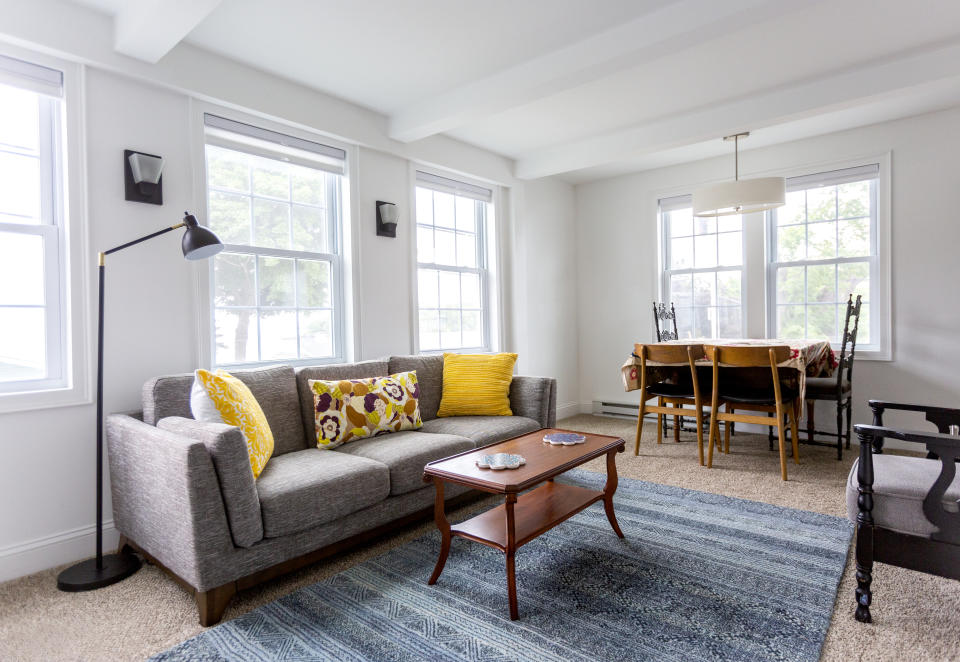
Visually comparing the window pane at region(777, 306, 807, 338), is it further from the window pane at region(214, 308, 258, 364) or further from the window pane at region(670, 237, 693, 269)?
the window pane at region(214, 308, 258, 364)

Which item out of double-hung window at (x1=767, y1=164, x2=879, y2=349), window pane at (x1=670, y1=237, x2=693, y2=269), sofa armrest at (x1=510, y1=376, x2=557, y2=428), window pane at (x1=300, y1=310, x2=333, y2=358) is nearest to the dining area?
double-hung window at (x1=767, y1=164, x2=879, y2=349)

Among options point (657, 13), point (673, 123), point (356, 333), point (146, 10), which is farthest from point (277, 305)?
point (673, 123)

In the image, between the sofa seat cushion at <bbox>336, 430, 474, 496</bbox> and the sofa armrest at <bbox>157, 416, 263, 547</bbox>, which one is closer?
the sofa armrest at <bbox>157, 416, 263, 547</bbox>

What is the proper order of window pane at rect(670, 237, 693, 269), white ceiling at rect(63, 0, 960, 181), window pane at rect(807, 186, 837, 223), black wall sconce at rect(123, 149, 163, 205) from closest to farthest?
white ceiling at rect(63, 0, 960, 181) < black wall sconce at rect(123, 149, 163, 205) < window pane at rect(807, 186, 837, 223) < window pane at rect(670, 237, 693, 269)

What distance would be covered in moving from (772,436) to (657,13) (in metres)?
3.24

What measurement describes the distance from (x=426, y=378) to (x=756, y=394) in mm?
2256

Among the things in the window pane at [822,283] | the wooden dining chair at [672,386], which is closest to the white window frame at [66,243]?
the wooden dining chair at [672,386]

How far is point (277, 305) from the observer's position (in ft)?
11.3

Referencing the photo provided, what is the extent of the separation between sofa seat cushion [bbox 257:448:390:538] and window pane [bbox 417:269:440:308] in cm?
198

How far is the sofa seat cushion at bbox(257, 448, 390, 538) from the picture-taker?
2.13 meters

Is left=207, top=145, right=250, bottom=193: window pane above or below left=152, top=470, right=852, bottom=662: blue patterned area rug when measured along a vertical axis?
above

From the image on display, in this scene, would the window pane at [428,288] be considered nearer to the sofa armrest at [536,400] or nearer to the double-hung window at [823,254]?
the sofa armrest at [536,400]

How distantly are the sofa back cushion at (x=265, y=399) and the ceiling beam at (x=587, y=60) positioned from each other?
1926 millimetres

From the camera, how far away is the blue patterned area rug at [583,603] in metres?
1.79
